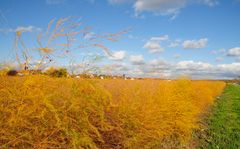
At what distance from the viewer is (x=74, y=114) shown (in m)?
5.18

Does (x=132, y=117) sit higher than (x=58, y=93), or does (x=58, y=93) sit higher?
(x=58, y=93)

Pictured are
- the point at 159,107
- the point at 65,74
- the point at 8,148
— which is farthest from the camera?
the point at 159,107

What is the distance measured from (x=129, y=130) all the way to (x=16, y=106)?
213 cm

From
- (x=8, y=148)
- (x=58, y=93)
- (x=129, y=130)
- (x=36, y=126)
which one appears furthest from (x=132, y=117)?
(x=8, y=148)

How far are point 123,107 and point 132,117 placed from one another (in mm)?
266

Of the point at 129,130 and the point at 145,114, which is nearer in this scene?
the point at 129,130

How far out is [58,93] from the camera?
5242 millimetres

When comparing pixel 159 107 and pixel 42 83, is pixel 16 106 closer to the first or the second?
pixel 42 83

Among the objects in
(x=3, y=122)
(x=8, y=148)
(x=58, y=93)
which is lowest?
(x=8, y=148)

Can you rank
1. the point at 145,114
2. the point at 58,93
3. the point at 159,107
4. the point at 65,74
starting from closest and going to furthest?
the point at 58,93 < the point at 65,74 < the point at 145,114 < the point at 159,107

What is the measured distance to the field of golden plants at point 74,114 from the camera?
4727 millimetres

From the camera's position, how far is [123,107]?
19.7 ft

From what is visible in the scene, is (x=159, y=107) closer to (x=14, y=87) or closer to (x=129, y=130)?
(x=129, y=130)

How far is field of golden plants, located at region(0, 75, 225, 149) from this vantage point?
4.73m
